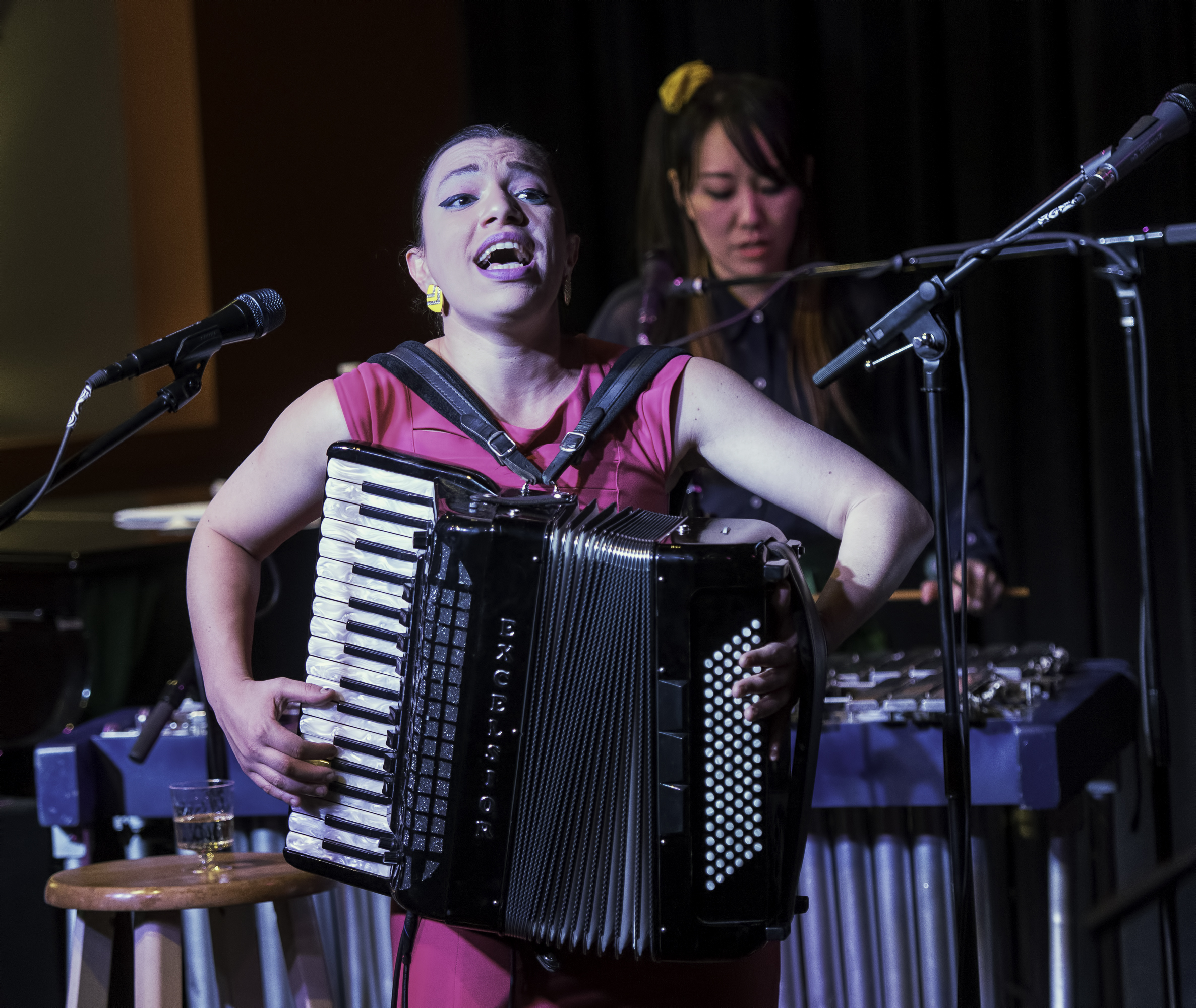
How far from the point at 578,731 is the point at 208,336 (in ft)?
2.50

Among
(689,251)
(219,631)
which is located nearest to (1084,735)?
(219,631)

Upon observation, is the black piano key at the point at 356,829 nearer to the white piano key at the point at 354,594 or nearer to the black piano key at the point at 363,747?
the black piano key at the point at 363,747

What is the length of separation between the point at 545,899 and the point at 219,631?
0.60 m

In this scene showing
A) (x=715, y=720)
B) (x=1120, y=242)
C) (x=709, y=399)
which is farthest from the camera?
(x=1120, y=242)

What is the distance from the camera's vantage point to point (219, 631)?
169 cm

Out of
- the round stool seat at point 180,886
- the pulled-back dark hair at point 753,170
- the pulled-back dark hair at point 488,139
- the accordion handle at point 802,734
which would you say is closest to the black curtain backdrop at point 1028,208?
the pulled-back dark hair at point 753,170

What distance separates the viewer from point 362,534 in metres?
1.50

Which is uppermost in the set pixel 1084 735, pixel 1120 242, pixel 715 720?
pixel 1120 242

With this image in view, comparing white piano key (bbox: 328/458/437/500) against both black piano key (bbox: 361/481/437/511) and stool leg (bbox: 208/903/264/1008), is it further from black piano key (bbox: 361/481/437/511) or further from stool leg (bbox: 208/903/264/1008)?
stool leg (bbox: 208/903/264/1008)

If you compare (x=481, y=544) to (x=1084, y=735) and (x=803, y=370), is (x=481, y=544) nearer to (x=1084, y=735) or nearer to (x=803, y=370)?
(x=1084, y=735)

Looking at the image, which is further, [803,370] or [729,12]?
[729,12]

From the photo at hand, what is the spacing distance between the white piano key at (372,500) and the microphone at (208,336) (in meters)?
0.32

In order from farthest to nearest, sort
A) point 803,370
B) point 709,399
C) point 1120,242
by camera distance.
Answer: point 803,370 → point 1120,242 → point 709,399

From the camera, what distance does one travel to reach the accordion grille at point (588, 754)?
142cm
